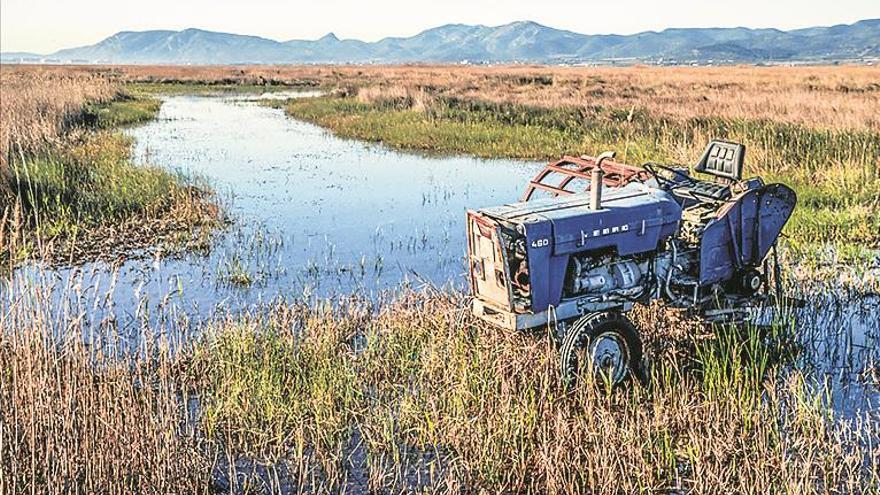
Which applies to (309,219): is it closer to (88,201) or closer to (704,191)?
(88,201)

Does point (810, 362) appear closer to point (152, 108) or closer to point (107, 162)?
point (107, 162)

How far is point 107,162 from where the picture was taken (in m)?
14.9

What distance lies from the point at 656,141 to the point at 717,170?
10.5 m

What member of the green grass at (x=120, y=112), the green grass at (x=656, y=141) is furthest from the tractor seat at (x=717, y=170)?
the green grass at (x=120, y=112)

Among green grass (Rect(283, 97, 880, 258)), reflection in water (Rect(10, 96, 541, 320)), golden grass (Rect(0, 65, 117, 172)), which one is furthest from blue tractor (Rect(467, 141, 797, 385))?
golden grass (Rect(0, 65, 117, 172))

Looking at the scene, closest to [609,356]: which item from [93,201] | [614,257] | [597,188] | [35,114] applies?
[614,257]

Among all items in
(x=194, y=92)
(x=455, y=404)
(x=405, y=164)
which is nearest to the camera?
(x=455, y=404)

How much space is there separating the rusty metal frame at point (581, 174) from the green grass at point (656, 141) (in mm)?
449

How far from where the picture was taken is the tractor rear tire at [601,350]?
5.30 metres

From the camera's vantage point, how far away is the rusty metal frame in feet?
20.6

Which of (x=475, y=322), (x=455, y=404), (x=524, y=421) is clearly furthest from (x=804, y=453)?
(x=475, y=322)

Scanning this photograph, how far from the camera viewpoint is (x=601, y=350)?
5.45m

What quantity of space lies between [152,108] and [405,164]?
17493mm

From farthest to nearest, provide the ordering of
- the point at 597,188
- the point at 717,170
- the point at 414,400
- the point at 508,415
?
the point at 717,170 < the point at 414,400 < the point at 597,188 < the point at 508,415
